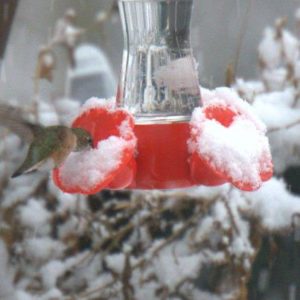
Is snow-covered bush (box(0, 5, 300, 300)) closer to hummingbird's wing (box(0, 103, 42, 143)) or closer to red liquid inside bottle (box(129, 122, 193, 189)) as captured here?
hummingbird's wing (box(0, 103, 42, 143))

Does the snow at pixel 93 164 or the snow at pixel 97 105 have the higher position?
the snow at pixel 97 105

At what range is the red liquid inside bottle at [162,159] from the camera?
213 centimetres

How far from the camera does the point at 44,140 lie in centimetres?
230

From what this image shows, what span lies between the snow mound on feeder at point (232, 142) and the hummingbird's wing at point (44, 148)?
1.17ft

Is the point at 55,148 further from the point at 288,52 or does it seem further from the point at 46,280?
the point at 288,52

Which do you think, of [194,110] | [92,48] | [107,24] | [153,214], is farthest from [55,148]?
[107,24]

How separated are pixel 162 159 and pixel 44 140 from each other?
379 mm

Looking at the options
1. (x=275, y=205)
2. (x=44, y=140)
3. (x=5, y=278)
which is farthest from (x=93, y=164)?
(x=5, y=278)

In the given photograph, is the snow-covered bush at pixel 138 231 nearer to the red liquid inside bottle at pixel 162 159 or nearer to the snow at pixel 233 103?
the snow at pixel 233 103

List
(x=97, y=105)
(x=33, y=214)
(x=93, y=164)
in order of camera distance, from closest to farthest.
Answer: (x=93, y=164) → (x=97, y=105) → (x=33, y=214)

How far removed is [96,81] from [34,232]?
3.30 ft

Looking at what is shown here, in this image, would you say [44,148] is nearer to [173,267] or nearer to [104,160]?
[104,160]

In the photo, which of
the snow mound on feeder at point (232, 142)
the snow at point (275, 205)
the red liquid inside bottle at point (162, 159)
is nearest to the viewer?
the snow mound on feeder at point (232, 142)

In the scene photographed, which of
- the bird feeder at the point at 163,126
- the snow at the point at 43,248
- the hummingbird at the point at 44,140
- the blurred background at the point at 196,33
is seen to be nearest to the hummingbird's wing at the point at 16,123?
the hummingbird at the point at 44,140
